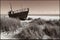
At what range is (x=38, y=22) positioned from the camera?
2.21 meters

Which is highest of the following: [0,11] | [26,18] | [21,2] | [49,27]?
[21,2]

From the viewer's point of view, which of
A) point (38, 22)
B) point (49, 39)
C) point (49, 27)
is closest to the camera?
point (49, 39)

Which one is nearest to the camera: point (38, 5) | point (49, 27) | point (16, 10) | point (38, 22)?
point (49, 27)

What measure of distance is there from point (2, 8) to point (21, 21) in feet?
1.74

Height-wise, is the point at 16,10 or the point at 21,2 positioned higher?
the point at 21,2

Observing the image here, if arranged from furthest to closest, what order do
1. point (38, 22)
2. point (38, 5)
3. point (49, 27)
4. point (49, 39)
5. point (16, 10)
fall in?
point (38, 5)
point (16, 10)
point (38, 22)
point (49, 27)
point (49, 39)

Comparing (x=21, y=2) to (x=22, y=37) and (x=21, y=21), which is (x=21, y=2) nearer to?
(x=21, y=21)

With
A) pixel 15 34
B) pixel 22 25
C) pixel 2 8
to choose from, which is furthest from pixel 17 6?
pixel 15 34

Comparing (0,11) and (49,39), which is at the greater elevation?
(0,11)

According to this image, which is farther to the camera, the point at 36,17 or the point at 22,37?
the point at 36,17

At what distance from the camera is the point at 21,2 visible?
2512 mm

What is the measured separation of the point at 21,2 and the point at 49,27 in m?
0.86

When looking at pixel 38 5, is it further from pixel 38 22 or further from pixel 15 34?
pixel 15 34

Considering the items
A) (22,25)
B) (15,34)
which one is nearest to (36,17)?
(22,25)
